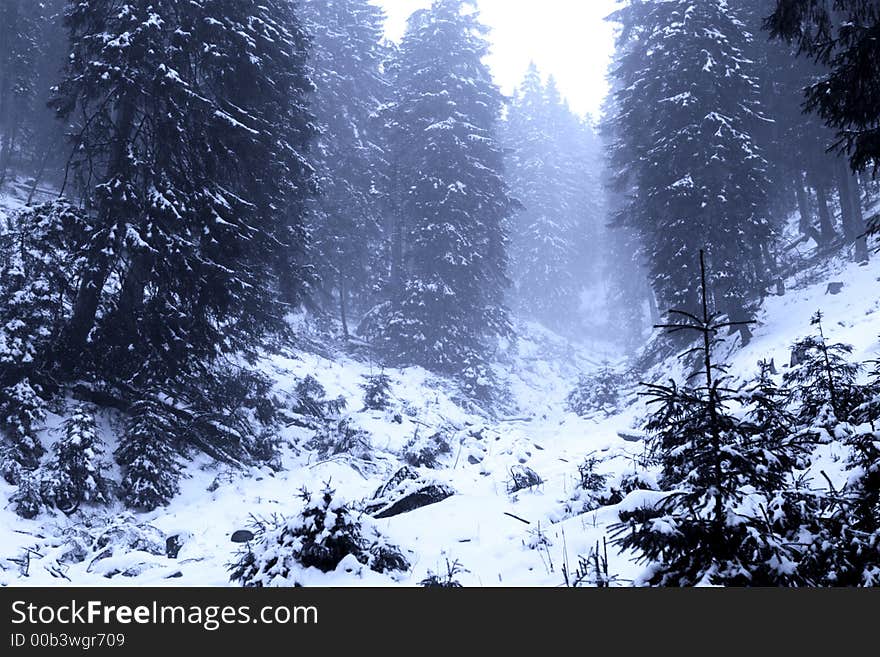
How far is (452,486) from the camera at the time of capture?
9.62 metres

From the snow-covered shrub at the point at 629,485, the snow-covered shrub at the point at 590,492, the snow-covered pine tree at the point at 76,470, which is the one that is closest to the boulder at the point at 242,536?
the snow-covered pine tree at the point at 76,470

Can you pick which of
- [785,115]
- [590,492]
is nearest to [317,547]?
[590,492]

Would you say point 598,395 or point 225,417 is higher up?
point 598,395

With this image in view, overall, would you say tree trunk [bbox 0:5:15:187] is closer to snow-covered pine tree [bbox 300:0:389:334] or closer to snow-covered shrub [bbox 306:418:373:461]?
snow-covered pine tree [bbox 300:0:389:334]

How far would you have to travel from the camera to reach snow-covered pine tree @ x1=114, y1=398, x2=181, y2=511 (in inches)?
358

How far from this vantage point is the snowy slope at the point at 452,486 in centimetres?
605

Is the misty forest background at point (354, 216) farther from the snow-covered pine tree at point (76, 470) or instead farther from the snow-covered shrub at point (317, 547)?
the snow-covered shrub at point (317, 547)

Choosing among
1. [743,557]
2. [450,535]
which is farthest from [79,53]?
[743,557]

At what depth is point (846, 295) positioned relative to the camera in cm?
1683

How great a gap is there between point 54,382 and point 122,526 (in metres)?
3.81

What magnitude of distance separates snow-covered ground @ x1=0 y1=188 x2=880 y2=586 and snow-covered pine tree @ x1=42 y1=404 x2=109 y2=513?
0.25 m

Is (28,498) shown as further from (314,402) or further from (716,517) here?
(716,517)

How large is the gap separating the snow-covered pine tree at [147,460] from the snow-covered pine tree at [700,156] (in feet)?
46.1

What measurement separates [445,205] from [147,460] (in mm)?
17715
